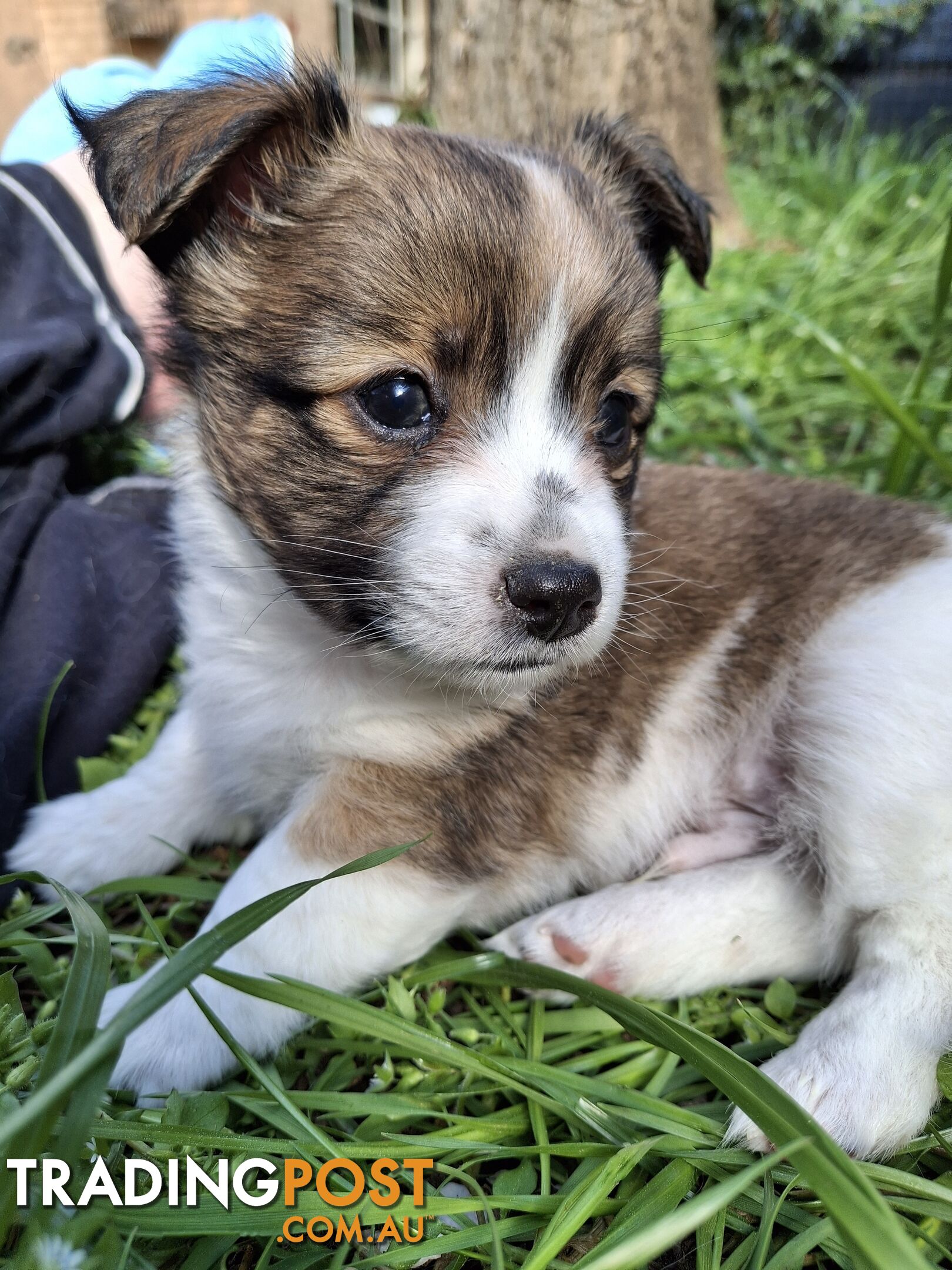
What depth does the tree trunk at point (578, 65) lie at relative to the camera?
5887mm

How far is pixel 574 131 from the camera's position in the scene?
2729 millimetres

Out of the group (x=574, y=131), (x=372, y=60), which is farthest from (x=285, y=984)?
(x=372, y=60)

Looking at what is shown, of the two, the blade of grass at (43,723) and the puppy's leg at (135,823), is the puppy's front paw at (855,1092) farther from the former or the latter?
the blade of grass at (43,723)

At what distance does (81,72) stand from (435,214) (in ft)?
10.9

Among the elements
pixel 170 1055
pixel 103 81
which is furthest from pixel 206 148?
pixel 103 81

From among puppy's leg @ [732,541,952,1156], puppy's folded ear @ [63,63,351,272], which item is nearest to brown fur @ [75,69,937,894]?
puppy's folded ear @ [63,63,351,272]

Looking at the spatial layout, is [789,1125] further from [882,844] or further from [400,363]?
[400,363]

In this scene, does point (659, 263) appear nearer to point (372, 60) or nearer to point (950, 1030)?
point (950, 1030)

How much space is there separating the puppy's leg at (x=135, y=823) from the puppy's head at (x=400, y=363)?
83 centimetres

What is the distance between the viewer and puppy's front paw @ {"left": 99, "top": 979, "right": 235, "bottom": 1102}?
1.82 m

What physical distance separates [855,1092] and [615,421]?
1.47 m

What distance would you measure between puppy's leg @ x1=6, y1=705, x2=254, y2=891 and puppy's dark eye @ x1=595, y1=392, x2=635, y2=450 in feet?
4.48

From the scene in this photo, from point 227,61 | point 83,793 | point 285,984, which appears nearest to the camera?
point 285,984

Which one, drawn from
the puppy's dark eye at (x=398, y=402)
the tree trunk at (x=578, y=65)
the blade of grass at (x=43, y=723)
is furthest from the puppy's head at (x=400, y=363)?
the tree trunk at (x=578, y=65)
